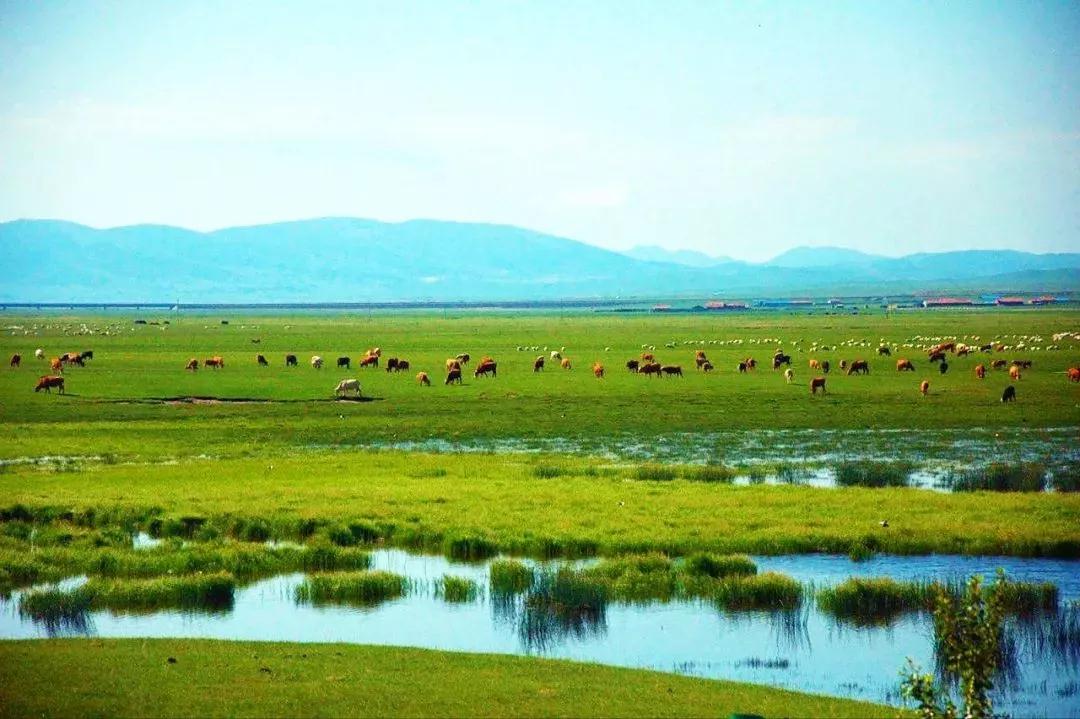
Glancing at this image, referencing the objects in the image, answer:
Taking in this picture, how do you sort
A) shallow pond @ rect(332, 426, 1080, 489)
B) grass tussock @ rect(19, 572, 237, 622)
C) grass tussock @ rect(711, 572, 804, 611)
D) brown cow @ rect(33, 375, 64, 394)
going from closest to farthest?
grass tussock @ rect(19, 572, 237, 622) < grass tussock @ rect(711, 572, 804, 611) < shallow pond @ rect(332, 426, 1080, 489) < brown cow @ rect(33, 375, 64, 394)

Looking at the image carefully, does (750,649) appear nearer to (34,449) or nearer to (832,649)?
(832,649)

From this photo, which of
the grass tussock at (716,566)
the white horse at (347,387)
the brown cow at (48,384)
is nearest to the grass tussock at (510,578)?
the grass tussock at (716,566)

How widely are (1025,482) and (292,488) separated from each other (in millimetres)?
18263

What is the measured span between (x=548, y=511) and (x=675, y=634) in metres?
7.96

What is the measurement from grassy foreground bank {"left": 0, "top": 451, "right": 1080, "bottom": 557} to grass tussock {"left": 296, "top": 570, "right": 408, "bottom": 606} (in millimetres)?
3011

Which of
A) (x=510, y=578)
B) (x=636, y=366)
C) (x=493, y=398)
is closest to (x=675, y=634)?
(x=510, y=578)

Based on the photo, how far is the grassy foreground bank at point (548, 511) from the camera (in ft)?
77.9

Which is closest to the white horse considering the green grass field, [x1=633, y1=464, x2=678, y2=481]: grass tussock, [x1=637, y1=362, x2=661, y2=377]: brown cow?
the green grass field

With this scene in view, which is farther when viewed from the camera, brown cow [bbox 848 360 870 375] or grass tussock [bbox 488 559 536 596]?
brown cow [bbox 848 360 870 375]

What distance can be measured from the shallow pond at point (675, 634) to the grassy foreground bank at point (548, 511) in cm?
238

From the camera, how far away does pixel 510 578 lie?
2142 cm

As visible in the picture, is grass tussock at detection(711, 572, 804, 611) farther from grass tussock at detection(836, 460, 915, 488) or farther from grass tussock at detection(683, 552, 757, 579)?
grass tussock at detection(836, 460, 915, 488)

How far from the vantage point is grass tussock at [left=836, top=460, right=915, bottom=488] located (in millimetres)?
30748

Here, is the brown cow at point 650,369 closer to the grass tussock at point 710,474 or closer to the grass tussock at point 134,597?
the grass tussock at point 710,474
